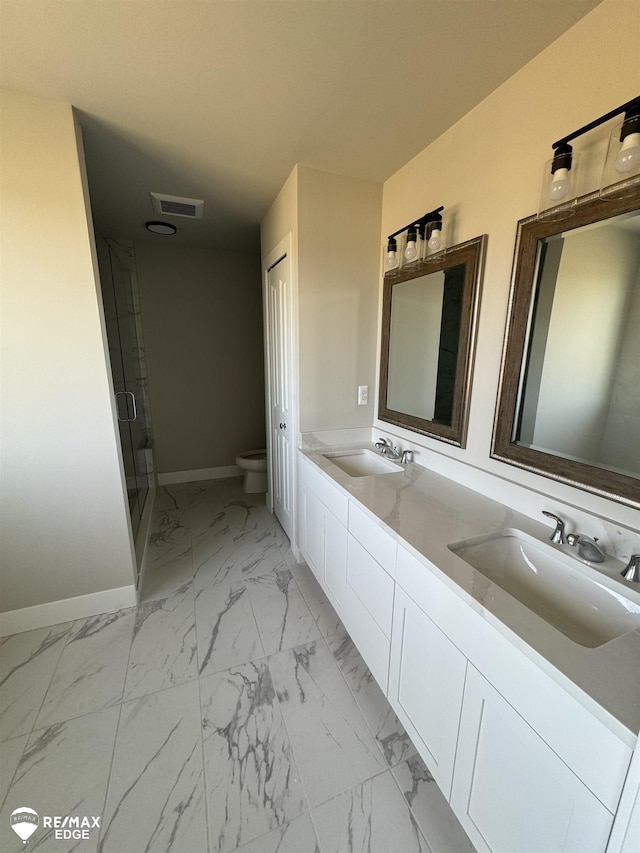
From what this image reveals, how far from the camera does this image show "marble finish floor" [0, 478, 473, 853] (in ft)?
3.48

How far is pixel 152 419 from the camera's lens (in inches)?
141

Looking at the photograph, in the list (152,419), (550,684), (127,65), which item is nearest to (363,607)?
(550,684)

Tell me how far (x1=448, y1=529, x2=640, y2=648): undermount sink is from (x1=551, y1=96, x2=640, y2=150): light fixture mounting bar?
4.11ft

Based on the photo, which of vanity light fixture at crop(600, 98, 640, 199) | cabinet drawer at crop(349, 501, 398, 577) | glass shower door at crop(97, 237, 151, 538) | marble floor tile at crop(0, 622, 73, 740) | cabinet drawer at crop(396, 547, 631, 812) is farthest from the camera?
glass shower door at crop(97, 237, 151, 538)

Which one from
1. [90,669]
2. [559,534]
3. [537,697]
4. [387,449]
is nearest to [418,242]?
[387,449]

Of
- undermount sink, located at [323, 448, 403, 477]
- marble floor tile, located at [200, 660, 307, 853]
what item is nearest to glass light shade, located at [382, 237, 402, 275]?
undermount sink, located at [323, 448, 403, 477]

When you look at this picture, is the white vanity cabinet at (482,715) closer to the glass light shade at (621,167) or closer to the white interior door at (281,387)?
the white interior door at (281,387)

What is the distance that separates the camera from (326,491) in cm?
178

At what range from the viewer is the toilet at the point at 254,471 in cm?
340

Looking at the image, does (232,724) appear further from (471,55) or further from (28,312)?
(471,55)

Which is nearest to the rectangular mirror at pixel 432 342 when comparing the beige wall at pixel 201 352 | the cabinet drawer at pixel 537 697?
the cabinet drawer at pixel 537 697

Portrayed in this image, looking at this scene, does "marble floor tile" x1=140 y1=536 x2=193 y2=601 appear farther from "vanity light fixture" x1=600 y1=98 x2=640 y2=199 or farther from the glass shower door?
"vanity light fixture" x1=600 y1=98 x2=640 y2=199

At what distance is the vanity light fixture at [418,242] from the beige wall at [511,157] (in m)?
0.09

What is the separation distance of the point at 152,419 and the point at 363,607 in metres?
3.01
